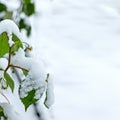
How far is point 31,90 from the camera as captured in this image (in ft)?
3.07

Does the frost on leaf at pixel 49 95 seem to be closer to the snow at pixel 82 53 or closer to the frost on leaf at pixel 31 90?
the frost on leaf at pixel 31 90

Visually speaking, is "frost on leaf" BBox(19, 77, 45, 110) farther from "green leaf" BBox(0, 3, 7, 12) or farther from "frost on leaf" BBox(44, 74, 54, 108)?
"green leaf" BBox(0, 3, 7, 12)

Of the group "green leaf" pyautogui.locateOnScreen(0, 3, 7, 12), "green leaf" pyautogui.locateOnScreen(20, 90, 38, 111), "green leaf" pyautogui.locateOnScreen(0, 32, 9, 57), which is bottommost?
"green leaf" pyautogui.locateOnScreen(20, 90, 38, 111)

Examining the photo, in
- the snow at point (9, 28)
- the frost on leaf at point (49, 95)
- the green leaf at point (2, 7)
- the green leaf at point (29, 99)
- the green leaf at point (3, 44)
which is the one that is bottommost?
the green leaf at point (29, 99)

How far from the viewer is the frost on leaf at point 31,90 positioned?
93 cm

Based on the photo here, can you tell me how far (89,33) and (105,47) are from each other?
436 mm

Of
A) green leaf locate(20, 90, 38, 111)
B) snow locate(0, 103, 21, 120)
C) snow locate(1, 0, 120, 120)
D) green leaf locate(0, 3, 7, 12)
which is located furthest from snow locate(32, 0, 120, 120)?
green leaf locate(20, 90, 38, 111)

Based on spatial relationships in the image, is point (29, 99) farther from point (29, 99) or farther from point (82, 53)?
point (82, 53)

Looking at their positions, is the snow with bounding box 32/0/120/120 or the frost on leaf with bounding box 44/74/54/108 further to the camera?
the snow with bounding box 32/0/120/120

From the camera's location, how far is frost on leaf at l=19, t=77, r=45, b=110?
0.93 meters

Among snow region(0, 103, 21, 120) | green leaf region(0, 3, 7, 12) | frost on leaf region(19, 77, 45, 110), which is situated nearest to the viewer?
frost on leaf region(19, 77, 45, 110)

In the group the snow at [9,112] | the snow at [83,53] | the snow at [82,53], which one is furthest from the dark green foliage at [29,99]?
the snow at [83,53]

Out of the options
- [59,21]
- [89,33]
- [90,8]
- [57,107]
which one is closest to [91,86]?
[57,107]

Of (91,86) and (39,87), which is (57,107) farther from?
(39,87)
